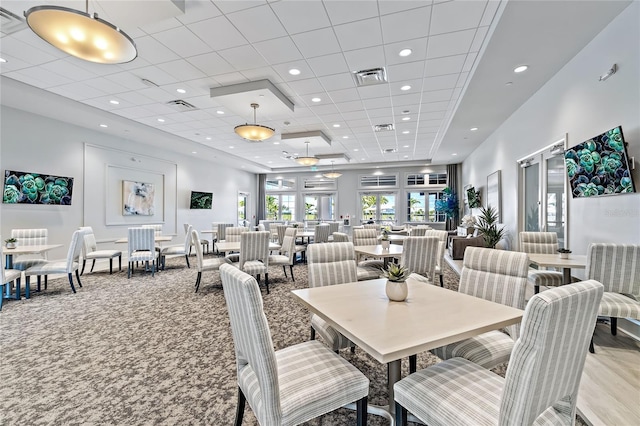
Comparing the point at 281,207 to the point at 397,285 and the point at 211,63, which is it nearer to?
the point at 211,63

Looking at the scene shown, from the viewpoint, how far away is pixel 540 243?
403 cm

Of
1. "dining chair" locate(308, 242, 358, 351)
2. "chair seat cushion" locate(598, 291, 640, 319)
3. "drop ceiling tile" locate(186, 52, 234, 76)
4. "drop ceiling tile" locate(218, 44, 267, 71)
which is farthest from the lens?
"drop ceiling tile" locate(186, 52, 234, 76)

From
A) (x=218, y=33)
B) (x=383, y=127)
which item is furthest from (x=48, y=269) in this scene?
(x=383, y=127)

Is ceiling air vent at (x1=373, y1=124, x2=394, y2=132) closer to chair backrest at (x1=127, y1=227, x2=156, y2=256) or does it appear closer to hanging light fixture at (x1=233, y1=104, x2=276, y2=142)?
hanging light fixture at (x1=233, y1=104, x2=276, y2=142)

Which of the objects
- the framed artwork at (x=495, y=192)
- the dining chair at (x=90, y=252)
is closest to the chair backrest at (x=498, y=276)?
the framed artwork at (x=495, y=192)

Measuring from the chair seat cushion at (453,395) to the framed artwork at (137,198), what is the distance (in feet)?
28.4

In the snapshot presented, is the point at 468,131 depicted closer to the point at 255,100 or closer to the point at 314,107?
the point at 314,107

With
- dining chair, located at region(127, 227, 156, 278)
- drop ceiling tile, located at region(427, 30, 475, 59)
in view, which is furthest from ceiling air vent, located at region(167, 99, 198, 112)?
drop ceiling tile, located at region(427, 30, 475, 59)

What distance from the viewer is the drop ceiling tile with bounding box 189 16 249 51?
3.20 meters

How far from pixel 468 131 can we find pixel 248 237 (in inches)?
233

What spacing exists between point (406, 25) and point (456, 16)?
522 millimetres

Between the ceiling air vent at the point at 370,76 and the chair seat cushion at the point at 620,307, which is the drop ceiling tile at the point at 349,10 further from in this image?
the chair seat cushion at the point at 620,307

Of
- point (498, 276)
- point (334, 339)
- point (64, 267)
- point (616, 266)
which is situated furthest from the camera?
point (64, 267)

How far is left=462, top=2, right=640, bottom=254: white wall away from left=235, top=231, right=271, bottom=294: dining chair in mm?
4367
